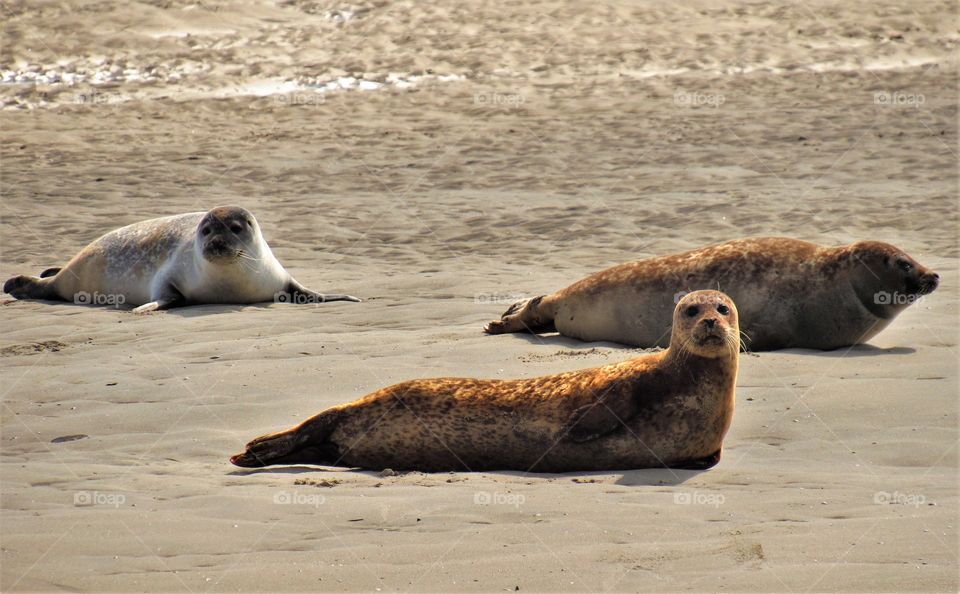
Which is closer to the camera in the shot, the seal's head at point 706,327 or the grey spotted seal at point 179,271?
the seal's head at point 706,327

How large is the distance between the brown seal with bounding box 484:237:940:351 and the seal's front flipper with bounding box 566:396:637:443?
2.10 m

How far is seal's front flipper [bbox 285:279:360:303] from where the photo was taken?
8758 mm

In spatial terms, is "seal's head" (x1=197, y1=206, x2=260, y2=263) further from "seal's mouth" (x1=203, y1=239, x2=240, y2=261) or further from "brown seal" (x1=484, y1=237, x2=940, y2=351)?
"brown seal" (x1=484, y1=237, x2=940, y2=351)

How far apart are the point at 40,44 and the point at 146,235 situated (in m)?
8.87

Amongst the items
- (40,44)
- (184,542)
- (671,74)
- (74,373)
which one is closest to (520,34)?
(671,74)

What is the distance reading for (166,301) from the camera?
890 cm

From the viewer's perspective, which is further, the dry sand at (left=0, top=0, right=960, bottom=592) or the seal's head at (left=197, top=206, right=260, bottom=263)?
the seal's head at (left=197, top=206, right=260, bottom=263)

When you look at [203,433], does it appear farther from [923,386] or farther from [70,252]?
[70,252]

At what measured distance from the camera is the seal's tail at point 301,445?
4.88 m

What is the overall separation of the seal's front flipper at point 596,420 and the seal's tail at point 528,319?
99.2 inches

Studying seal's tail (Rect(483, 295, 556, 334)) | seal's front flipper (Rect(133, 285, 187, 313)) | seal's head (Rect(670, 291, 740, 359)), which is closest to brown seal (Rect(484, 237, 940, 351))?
seal's tail (Rect(483, 295, 556, 334))

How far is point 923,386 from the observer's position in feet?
18.8

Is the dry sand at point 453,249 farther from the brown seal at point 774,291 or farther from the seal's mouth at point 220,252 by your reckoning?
the seal's mouth at point 220,252

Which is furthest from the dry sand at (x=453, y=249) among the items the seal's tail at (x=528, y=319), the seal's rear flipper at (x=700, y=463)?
the seal's tail at (x=528, y=319)
